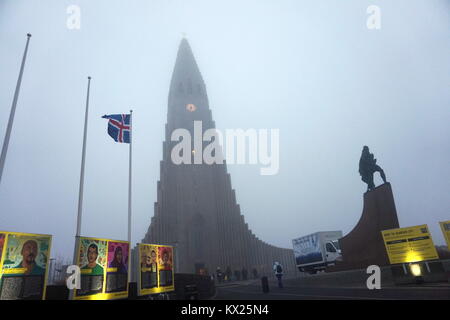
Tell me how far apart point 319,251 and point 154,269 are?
19.0 metres

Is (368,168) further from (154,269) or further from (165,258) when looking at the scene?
(154,269)

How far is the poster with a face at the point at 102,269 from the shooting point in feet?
33.7

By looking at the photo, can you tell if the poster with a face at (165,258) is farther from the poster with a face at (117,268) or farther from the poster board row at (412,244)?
the poster board row at (412,244)

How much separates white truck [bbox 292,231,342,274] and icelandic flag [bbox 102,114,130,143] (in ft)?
66.9

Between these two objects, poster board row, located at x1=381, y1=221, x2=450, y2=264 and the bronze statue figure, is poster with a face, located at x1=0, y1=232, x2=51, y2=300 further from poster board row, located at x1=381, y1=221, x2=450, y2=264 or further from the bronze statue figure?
the bronze statue figure

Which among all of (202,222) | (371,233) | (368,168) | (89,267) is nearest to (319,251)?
(371,233)

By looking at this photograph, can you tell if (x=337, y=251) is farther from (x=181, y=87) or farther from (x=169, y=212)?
(x=181, y=87)

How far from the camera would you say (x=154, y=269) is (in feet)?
42.1

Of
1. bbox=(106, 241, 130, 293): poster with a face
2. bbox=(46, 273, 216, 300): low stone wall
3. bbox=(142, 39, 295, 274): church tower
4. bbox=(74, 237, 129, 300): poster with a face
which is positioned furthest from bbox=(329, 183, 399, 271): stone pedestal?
bbox=(142, 39, 295, 274): church tower

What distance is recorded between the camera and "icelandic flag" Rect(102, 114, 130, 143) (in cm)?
1606

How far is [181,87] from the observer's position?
2382 inches

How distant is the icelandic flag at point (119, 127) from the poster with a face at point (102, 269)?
654cm
